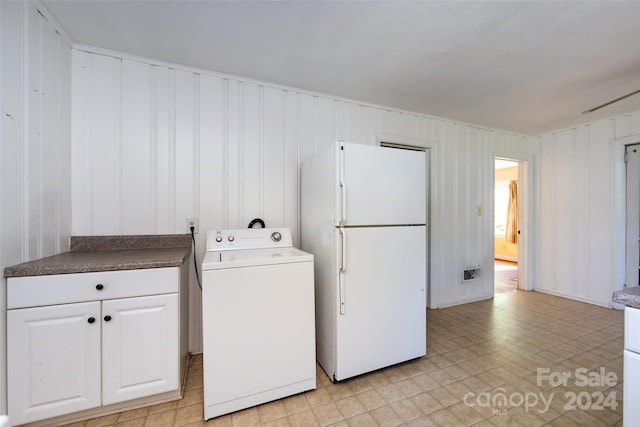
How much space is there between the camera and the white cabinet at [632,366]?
0.91 m

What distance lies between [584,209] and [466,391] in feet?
10.6

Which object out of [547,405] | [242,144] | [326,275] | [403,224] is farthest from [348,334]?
[242,144]

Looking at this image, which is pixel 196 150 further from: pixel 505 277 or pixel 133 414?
pixel 505 277

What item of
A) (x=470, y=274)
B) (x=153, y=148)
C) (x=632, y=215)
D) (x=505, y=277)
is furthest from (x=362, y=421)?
(x=505, y=277)

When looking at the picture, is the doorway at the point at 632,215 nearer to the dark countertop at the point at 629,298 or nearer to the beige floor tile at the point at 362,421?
the dark countertop at the point at 629,298

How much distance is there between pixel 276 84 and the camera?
2.39 meters

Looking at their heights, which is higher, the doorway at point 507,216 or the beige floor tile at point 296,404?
the doorway at point 507,216

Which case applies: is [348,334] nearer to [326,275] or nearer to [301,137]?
[326,275]

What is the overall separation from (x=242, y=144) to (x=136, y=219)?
1.02 m

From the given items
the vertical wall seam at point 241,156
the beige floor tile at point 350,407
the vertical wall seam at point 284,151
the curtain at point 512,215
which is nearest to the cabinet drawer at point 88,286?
the vertical wall seam at point 241,156

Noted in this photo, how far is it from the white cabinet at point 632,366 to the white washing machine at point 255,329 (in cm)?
139

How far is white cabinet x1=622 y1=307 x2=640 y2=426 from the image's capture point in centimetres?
91

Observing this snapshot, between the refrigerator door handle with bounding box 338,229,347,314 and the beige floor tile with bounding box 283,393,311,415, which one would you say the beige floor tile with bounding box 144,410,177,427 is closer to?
the beige floor tile with bounding box 283,393,311,415

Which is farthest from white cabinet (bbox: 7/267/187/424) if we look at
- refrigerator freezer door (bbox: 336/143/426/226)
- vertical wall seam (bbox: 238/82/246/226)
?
refrigerator freezer door (bbox: 336/143/426/226)
